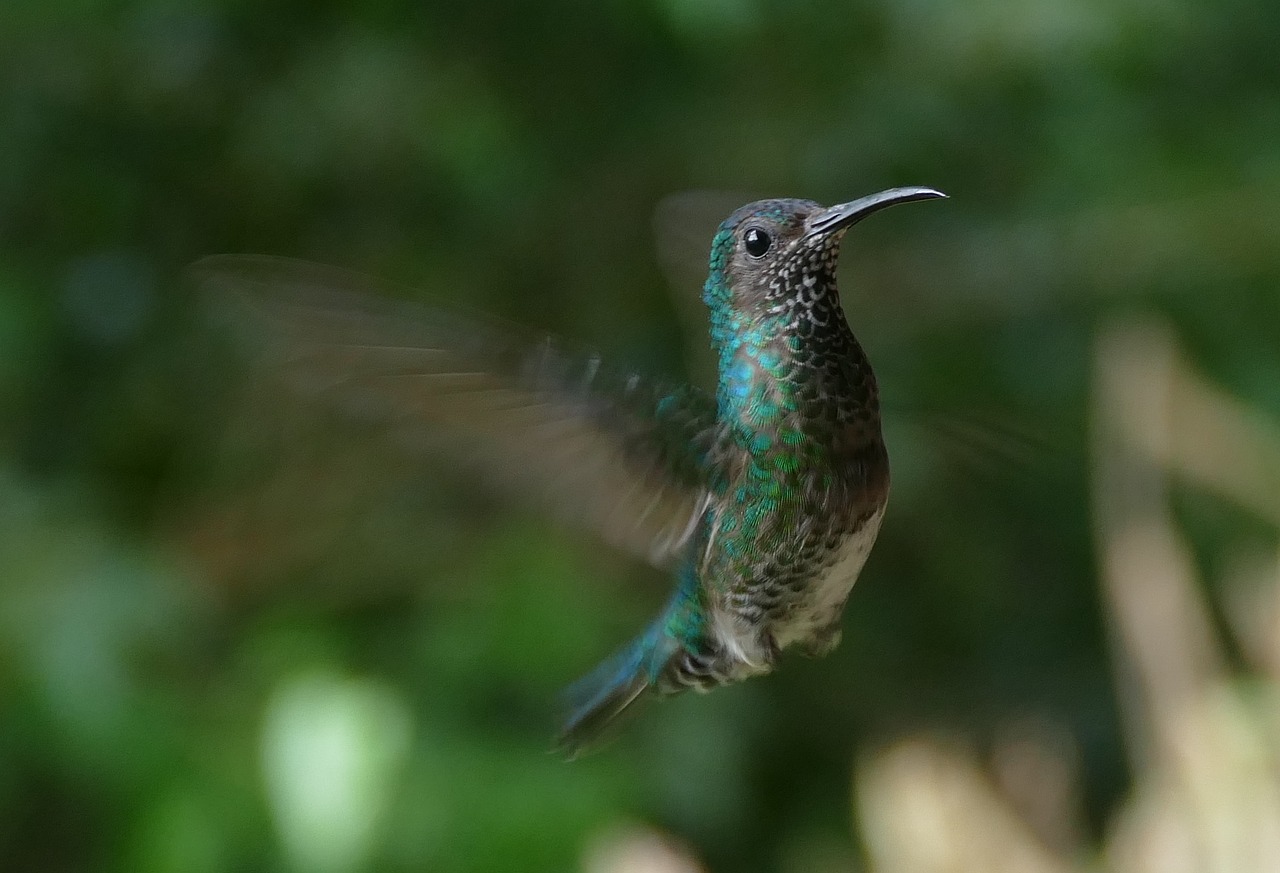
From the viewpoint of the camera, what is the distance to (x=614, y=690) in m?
1.03

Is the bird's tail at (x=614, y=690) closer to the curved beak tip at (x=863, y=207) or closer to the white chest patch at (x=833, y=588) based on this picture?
the white chest patch at (x=833, y=588)

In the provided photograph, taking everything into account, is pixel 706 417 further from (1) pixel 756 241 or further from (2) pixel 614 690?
(2) pixel 614 690

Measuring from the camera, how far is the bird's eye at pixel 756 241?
73 cm

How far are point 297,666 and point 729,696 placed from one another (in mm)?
767

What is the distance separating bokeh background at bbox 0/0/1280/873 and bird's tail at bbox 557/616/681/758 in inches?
12.9

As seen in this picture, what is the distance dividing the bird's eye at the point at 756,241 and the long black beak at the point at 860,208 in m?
0.02

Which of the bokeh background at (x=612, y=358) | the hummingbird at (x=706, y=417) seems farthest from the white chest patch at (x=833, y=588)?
the bokeh background at (x=612, y=358)

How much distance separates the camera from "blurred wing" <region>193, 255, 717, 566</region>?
714mm

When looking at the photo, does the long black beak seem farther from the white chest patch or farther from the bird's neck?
the white chest patch

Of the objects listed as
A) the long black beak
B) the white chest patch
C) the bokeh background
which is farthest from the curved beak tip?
the bokeh background

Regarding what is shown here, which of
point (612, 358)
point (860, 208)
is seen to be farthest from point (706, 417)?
point (612, 358)

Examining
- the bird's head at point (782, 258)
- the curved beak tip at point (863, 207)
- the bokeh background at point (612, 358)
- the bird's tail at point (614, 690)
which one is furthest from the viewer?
the bokeh background at point (612, 358)

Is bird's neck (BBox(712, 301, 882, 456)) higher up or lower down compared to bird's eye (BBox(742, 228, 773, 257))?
lower down

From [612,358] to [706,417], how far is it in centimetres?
103
